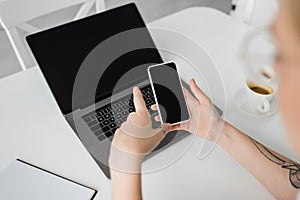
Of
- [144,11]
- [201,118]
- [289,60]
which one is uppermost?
[289,60]

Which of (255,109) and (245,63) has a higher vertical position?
(245,63)

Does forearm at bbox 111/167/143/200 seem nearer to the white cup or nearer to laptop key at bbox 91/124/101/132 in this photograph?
laptop key at bbox 91/124/101/132

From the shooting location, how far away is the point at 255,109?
88 centimetres

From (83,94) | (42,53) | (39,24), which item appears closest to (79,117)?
(83,94)

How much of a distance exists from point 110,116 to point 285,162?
0.40 m

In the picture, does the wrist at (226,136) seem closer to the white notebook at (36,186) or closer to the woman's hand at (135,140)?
the woman's hand at (135,140)

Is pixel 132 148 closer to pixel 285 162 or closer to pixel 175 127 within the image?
pixel 175 127

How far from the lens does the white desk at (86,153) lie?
736 millimetres

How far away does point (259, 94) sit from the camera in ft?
2.80

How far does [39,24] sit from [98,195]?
1703 millimetres

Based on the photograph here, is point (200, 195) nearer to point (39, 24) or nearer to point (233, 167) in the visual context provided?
point (233, 167)

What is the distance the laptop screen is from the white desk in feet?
0.21

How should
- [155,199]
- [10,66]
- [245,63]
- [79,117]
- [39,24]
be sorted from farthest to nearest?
[39,24]
[10,66]
[79,117]
[155,199]
[245,63]

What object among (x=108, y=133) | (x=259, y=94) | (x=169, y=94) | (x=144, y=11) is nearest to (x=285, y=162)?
(x=259, y=94)
